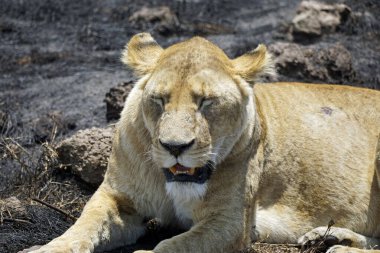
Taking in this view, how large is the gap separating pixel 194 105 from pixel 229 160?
22.2 inches

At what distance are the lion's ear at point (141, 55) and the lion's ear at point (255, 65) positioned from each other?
46cm

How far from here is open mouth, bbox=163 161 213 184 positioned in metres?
4.34

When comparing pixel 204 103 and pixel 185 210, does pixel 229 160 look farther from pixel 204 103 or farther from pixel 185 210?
pixel 204 103

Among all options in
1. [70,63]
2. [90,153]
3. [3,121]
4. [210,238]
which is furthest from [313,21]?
[210,238]

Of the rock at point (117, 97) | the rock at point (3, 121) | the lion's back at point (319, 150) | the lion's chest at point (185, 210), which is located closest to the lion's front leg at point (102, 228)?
the lion's chest at point (185, 210)

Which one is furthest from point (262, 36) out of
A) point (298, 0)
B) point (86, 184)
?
point (86, 184)

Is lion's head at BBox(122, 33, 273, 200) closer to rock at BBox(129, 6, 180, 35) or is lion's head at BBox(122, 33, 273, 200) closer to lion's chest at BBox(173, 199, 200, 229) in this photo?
lion's chest at BBox(173, 199, 200, 229)

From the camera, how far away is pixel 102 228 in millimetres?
4680

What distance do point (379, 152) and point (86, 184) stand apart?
2.01 m

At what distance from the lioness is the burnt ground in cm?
26

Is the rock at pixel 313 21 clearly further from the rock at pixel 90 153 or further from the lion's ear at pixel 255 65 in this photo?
the lion's ear at pixel 255 65

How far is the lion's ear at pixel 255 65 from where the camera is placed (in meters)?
4.70

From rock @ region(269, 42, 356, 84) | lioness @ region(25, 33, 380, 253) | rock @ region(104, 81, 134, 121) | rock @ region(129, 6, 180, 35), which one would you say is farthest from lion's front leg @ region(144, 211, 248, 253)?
rock @ region(129, 6, 180, 35)

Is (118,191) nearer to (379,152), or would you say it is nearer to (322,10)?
(379,152)
